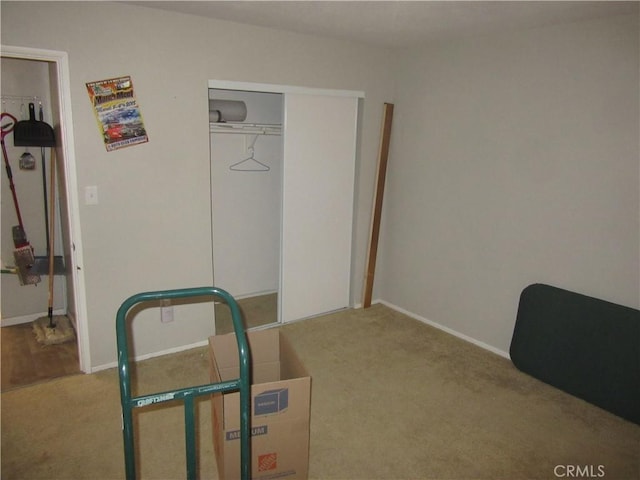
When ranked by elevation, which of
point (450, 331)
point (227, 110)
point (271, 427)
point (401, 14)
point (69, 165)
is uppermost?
point (401, 14)

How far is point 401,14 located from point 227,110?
63.3 inches

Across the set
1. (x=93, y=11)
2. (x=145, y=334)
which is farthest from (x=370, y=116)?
(x=145, y=334)

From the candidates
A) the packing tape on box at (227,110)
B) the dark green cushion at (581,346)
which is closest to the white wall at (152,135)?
the packing tape on box at (227,110)

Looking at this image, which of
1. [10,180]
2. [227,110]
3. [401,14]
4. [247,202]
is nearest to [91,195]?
[10,180]

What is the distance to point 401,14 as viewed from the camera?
2707 millimetres

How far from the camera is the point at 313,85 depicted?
3508 mm

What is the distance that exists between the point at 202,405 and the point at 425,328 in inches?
79.6

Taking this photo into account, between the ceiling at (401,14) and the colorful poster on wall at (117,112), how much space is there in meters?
0.52

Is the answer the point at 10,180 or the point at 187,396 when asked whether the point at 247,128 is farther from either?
the point at 187,396

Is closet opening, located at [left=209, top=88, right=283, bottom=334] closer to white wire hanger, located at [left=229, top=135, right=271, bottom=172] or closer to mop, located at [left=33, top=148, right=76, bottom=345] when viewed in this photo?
white wire hanger, located at [left=229, top=135, right=271, bottom=172]

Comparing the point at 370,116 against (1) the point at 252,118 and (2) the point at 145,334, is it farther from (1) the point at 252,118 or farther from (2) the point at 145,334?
(2) the point at 145,334

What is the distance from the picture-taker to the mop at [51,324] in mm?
3377

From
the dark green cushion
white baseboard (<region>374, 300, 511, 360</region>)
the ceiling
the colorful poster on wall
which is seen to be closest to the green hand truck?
the colorful poster on wall

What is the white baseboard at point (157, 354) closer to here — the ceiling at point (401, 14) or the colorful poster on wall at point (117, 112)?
the colorful poster on wall at point (117, 112)
